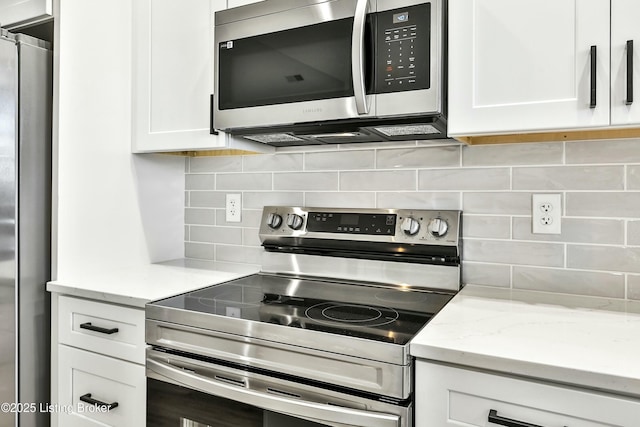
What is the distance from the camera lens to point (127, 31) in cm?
174

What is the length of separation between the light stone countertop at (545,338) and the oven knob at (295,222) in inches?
26.4

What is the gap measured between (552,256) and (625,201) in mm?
255

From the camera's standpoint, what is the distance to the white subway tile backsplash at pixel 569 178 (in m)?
1.27

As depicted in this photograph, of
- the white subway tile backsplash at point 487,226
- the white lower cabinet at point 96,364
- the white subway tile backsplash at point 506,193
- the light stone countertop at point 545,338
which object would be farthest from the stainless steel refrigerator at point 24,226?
the white subway tile backsplash at point 487,226

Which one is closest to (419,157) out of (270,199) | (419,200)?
(419,200)

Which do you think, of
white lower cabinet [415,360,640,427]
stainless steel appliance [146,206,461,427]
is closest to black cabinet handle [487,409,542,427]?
white lower cabinet [415,360,640,427]

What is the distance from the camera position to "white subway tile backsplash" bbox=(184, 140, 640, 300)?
127 cm

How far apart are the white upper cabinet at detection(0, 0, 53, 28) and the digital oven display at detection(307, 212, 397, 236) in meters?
1.21

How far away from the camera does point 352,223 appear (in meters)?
1.60

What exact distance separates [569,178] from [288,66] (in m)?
0.95

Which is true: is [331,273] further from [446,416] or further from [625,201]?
[625,201]

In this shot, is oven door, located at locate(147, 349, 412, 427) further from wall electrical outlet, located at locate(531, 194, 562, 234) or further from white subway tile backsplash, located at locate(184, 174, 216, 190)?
white subway tile backsplash, located at locate(184, 174, 216, 190)

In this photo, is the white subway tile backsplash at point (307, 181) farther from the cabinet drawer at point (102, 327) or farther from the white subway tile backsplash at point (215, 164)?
the cabinet drawer at point (102, 327)

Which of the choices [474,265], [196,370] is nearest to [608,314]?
→ [474,265]
